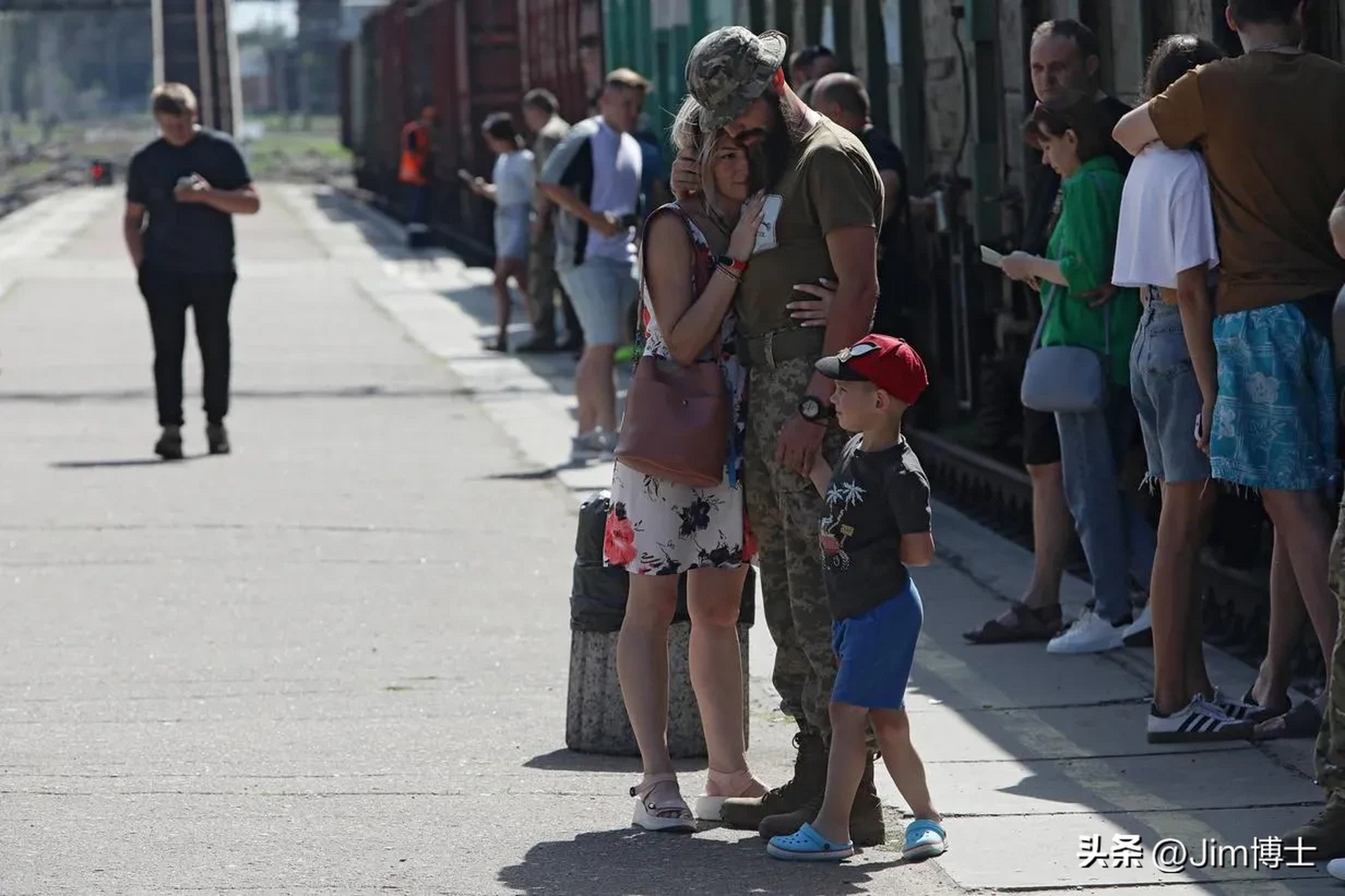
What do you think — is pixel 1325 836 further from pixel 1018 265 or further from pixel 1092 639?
pixel 1018 265

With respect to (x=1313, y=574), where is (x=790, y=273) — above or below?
above

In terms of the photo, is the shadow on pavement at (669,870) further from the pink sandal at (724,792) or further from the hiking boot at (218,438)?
the hiking boot at (218,438)

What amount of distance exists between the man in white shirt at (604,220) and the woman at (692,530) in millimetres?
6118

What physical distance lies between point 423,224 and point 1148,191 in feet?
87.8

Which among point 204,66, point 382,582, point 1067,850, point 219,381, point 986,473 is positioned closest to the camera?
point 1067,850

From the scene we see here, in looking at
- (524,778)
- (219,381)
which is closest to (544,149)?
(219,381)

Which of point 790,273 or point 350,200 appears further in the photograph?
point 350,200

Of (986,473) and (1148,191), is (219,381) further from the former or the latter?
(1148,191)

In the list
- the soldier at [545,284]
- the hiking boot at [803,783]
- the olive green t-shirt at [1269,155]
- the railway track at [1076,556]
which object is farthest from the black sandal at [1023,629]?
the soldier at [545,284]

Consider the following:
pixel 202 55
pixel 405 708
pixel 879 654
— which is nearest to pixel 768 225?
pixel 879 654

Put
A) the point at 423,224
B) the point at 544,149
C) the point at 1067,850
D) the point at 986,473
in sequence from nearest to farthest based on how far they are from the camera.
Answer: the point at 1067,850, the point at 986,473, the point at 544,149, the point at 423,224

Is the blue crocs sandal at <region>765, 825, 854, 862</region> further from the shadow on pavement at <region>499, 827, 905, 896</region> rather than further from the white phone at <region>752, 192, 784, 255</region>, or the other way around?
the white phone at <region>752, 192, 784, 255</region>

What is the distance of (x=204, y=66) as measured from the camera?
64750 millimetres

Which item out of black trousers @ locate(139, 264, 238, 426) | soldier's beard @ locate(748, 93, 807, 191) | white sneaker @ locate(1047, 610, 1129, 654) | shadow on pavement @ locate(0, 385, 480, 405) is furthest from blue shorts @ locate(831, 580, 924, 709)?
shadow on pavement @ locate(0, 385, 480, 405)
